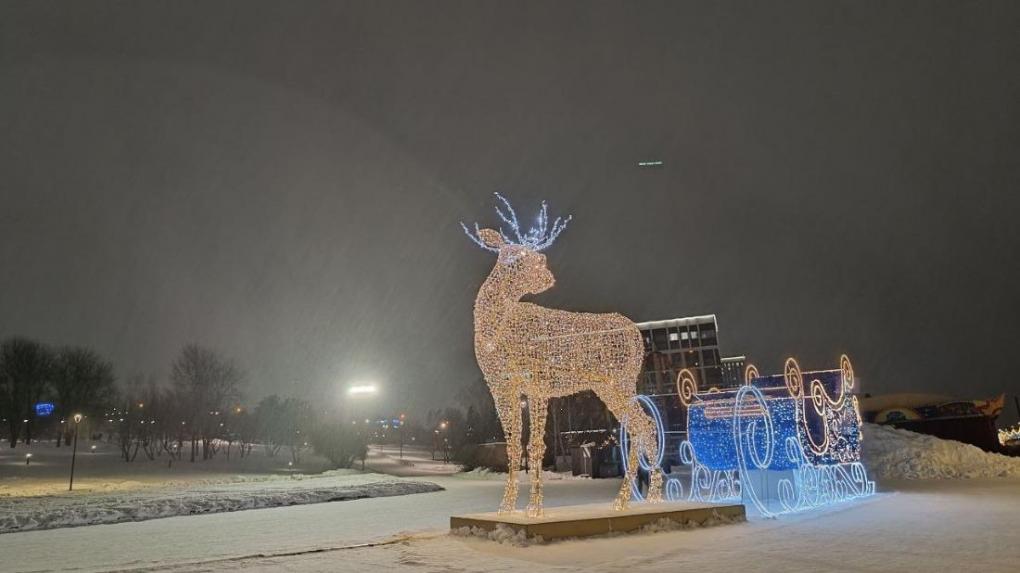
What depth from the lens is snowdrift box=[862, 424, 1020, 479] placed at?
1892 centimetres

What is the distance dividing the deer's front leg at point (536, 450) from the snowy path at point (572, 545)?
3.01 feet

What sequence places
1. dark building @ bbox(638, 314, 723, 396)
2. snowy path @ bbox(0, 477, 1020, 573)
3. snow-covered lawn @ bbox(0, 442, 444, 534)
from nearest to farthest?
1. snowy path @ bbox(0, 477, 1020, 573)
2. snow-covered lawn @ bbox(0, 442, 444, 534)
3. dark building @ bbox(638, 314, 723, 396)

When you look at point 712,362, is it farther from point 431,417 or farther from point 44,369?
point 44,369

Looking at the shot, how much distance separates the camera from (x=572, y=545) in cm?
739

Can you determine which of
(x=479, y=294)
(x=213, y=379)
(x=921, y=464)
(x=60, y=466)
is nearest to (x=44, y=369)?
(x=213, y=379)

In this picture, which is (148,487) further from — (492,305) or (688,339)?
(688,339)

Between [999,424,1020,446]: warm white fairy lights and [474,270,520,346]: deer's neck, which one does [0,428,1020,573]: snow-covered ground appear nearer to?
[474,270,520,346]: deer's neck

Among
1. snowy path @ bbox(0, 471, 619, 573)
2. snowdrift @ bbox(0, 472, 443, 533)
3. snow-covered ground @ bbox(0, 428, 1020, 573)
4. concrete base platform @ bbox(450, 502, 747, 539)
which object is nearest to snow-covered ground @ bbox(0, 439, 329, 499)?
snowdrift @ bbox(0, 472, 443, 533)

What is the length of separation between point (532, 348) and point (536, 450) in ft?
4.42

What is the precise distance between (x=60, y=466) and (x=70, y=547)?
28685mm

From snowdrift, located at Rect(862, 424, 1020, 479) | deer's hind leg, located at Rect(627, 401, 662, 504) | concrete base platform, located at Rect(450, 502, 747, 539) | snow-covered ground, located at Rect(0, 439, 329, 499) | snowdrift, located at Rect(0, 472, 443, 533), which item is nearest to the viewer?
concrete base platform, located at Rect(450, 502, 747, 539)

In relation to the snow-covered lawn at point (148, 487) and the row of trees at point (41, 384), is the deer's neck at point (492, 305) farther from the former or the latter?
the row of trees at point (41, 384)

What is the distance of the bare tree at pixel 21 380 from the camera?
1614 inches

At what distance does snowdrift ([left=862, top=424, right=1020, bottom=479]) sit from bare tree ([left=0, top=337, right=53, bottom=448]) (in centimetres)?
4700
